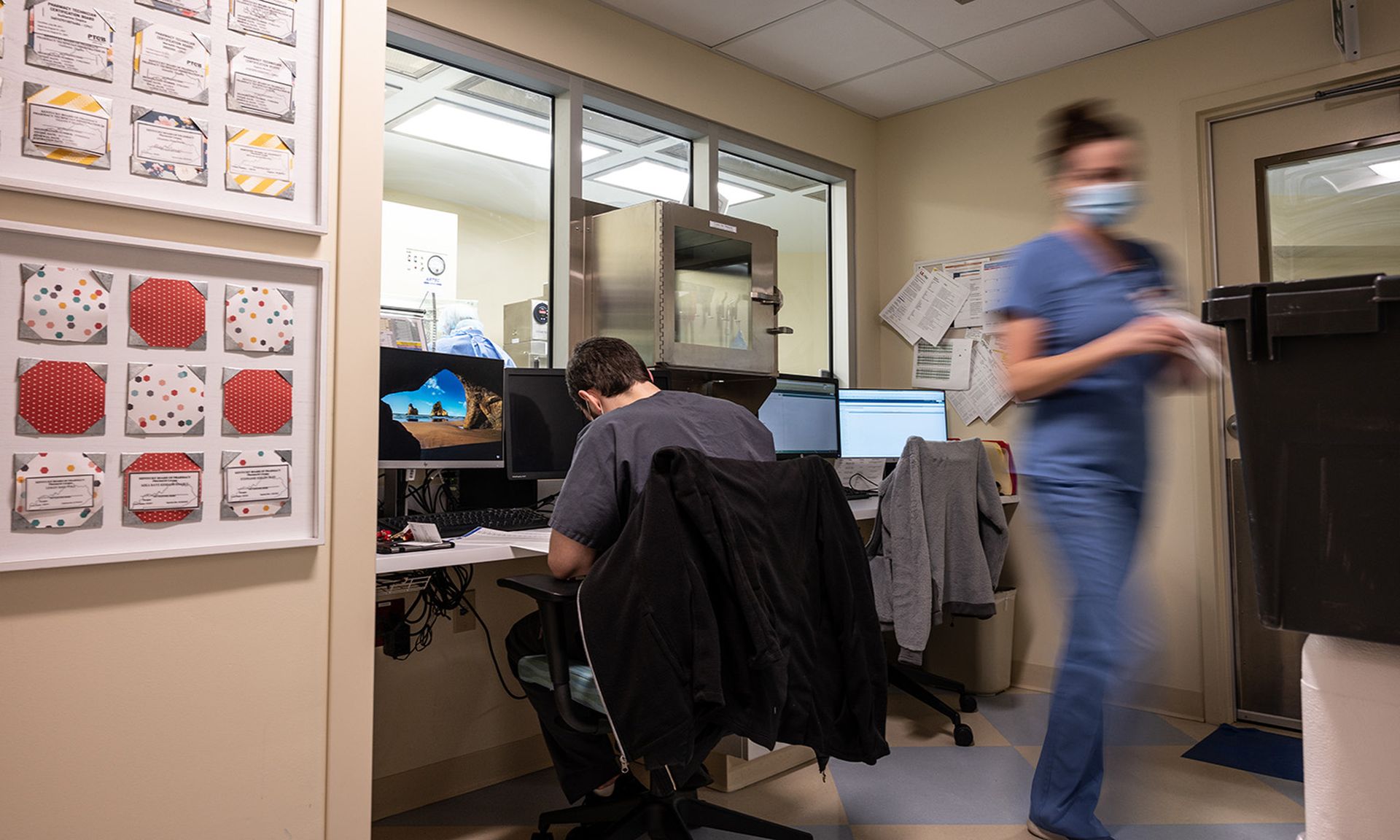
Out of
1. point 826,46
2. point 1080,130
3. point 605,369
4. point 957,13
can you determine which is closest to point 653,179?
point 826,46

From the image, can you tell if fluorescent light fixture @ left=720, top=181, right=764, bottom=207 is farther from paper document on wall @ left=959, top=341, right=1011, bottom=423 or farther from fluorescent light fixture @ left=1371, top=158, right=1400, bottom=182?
fluorescent light fixture @ left=1371, top=158, right=1400, bottom=182

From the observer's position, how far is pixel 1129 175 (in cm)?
174

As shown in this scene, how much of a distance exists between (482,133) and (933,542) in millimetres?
2199

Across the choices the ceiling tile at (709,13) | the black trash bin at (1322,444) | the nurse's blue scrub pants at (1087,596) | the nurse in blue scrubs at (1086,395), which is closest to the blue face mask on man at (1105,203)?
the nurse in blue scrubs at (1086,395)

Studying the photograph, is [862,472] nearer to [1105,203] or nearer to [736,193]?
[736,193]

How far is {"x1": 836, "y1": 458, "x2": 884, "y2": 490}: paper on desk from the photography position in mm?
3547

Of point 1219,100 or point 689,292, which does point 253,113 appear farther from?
point 1219,100

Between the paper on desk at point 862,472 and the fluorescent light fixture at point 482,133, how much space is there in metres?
1.57

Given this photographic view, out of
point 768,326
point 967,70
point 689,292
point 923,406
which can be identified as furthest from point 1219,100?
point 689,292

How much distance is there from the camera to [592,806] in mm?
1877

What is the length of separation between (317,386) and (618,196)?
207 centimetres

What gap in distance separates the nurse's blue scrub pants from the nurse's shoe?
163 millimetres

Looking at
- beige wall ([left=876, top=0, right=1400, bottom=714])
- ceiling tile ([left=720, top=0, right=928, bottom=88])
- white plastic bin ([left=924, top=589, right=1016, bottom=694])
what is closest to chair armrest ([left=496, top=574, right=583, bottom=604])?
beige wall ([left=876, top=0, right=1400, bottom=714])

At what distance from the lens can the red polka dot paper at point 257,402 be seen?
123cm
